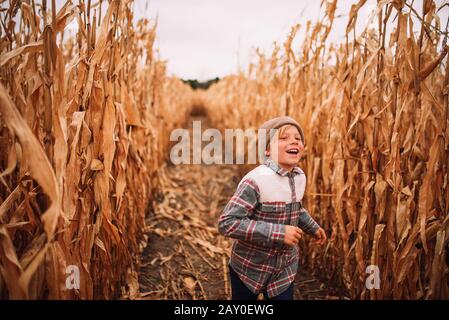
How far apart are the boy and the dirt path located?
79cm

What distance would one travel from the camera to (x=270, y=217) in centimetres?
110

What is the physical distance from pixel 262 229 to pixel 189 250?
4.86ft

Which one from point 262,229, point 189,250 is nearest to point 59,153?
point 262,229

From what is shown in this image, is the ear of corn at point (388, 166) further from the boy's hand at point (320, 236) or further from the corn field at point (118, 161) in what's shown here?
the boy's hand at point (320, 236)

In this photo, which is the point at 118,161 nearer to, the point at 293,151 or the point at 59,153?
the point at 59,153

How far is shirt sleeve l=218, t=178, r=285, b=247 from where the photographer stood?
1.03 m

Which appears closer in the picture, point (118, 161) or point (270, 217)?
point (270, 217)

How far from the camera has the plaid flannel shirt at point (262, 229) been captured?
1.04 m

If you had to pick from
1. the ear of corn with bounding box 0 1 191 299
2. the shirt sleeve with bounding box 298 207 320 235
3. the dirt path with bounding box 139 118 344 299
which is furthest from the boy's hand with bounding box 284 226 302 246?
the dirt path with bounding box 139 118 344 299

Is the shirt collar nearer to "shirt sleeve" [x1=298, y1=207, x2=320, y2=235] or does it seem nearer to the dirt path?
"shirt sleeve" [x1=298, y1=207, x2=320, y2=235]

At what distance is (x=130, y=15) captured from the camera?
5.41 ft

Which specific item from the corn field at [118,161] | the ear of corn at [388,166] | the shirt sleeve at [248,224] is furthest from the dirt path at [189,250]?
the shirt sleeve at [248,224]

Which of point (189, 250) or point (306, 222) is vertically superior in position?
point (306, 222)
